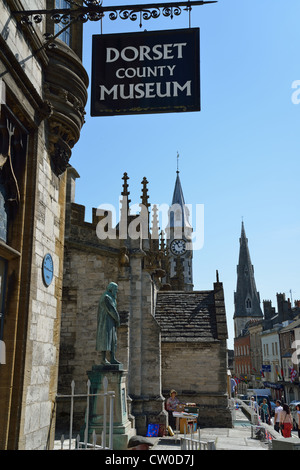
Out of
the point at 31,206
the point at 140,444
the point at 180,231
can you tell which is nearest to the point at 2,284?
the point at 31,206

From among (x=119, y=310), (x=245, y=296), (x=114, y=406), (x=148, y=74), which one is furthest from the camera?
(x=245, y=296)

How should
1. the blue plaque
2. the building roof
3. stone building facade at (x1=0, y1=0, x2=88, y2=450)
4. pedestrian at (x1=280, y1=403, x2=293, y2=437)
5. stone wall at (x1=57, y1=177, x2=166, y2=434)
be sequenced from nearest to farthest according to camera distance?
stone building facade at (x1=0, y1=0, x2=88, y2=450) → the blue plaque → pedestrian at (x1=280, y1=403, x2=293, y2=437) → stone wall at (x1=57, y1=177, x2=166, y2=434) → the building roof

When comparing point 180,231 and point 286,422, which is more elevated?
point 180,231

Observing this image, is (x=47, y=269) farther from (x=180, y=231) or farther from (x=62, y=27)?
(x=180, y=231)

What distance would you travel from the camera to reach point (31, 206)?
6.11m

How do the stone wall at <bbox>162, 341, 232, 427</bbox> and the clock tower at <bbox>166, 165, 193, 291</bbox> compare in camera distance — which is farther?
the clock tower at <bbox>166, 165, 193, 291</bbox>

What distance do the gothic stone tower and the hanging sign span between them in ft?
313

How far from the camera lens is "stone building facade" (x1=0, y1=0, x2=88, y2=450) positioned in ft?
18.0

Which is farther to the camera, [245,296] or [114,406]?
[245,296]

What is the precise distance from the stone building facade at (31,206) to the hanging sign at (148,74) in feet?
3.23

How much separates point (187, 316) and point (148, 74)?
593 inches

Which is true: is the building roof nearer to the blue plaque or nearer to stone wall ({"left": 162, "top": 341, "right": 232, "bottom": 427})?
stone wall ({"left": 162, "top": 341, "right": 232, "bottom": 427})

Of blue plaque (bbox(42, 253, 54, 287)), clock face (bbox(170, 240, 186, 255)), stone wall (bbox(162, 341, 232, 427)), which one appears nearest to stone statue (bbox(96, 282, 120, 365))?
blue plaque (bbox(42, 253, 54, 287))

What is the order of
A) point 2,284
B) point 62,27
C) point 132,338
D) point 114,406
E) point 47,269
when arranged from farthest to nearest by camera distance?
point 132,338
point 114,406
point 62,27
point 47,269
point 2,284
